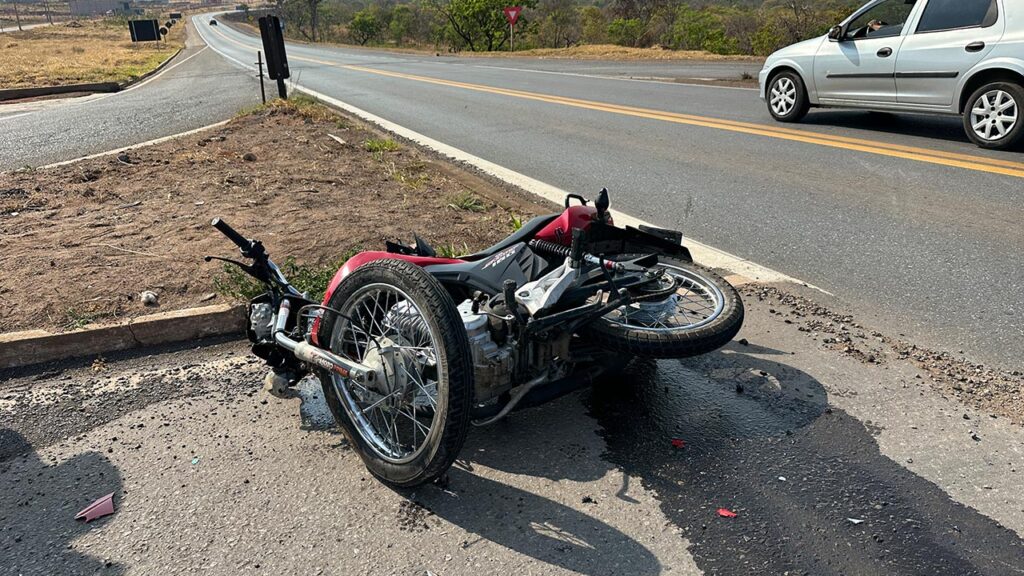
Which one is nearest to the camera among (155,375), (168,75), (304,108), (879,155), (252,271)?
(252,271)

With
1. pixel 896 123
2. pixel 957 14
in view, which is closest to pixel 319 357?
pixel 957 14

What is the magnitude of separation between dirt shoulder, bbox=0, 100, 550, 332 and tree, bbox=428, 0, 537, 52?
4260 cm

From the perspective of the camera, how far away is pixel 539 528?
8.46ft

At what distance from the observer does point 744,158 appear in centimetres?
848

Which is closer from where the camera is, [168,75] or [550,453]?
[550,453]

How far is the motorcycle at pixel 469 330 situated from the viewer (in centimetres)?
259

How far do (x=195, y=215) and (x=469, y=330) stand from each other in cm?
432

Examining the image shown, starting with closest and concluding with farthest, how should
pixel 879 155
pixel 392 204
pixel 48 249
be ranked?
pixel 48 249 < pixel 392 204 < pixel 879 155

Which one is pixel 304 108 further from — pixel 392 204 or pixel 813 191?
pixel 813 191

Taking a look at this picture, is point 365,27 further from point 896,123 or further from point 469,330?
point 469,330

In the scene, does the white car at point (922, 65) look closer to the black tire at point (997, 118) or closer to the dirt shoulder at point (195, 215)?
the black tire at point (997, 118)

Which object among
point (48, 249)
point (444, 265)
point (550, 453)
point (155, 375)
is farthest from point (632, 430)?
point (48, 249)

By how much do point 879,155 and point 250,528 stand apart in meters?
8.01

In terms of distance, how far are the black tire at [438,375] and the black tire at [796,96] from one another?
9.58m
